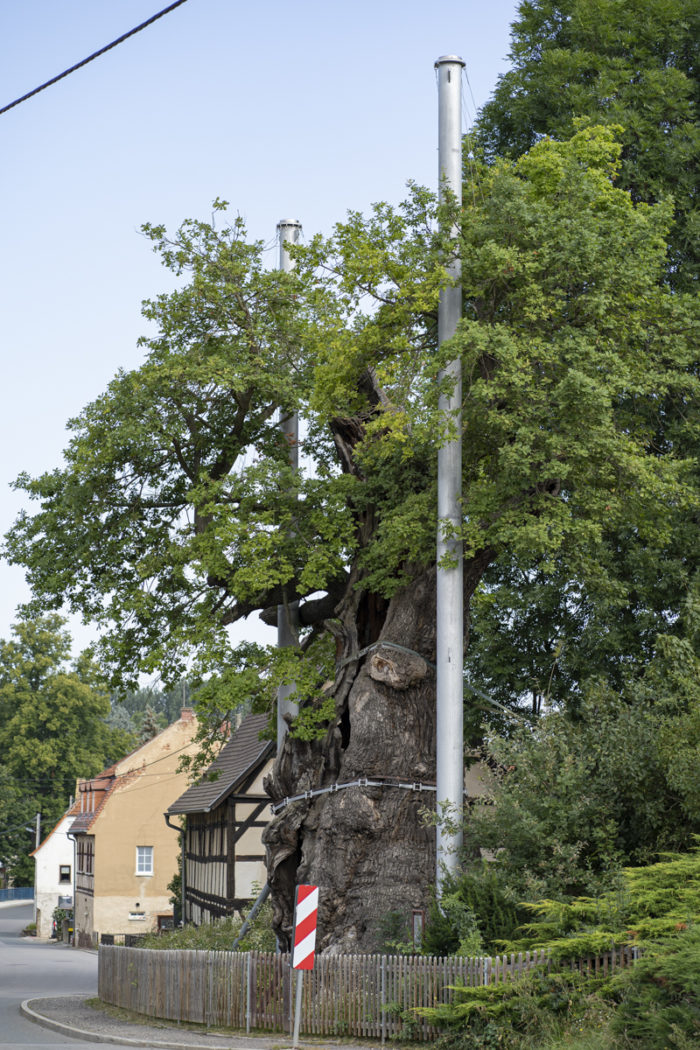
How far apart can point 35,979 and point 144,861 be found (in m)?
22.8

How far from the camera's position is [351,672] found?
65.8 ft

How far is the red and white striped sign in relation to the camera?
15.2m

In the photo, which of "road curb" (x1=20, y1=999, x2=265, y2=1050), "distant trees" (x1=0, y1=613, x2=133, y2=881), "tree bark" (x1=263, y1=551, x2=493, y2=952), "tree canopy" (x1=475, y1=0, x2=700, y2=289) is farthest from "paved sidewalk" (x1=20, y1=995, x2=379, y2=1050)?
"distant trees" (x1=0, y1=613, x2=133, y2=881)

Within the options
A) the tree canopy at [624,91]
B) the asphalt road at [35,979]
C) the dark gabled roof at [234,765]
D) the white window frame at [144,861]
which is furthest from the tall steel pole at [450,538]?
the white window frame at [144,861]

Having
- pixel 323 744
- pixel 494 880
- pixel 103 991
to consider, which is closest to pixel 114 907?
pixel 103 991

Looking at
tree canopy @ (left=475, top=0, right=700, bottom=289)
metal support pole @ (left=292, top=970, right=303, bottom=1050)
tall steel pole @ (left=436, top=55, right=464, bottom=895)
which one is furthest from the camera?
tree canopy @ (left=475, top=0, right=700, bottom=289)

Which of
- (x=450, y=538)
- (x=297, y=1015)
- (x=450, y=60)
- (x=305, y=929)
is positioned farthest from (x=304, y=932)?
(x=450, y=60)

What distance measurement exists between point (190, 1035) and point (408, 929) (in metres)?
3.27

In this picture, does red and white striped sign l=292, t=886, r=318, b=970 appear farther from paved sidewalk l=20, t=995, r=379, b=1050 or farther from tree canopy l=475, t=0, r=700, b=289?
tree canopy l=475, t=0, r=700, b=289

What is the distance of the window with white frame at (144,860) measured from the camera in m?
55.9

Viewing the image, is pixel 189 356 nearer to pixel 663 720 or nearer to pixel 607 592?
pixel 607 592

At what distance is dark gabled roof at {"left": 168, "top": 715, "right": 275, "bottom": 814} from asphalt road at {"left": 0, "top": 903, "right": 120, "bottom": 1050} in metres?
5.73

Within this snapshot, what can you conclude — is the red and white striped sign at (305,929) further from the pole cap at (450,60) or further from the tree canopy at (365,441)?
Answer: the pole cap at (450,60)

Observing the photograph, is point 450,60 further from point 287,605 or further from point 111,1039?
point 111,1039
